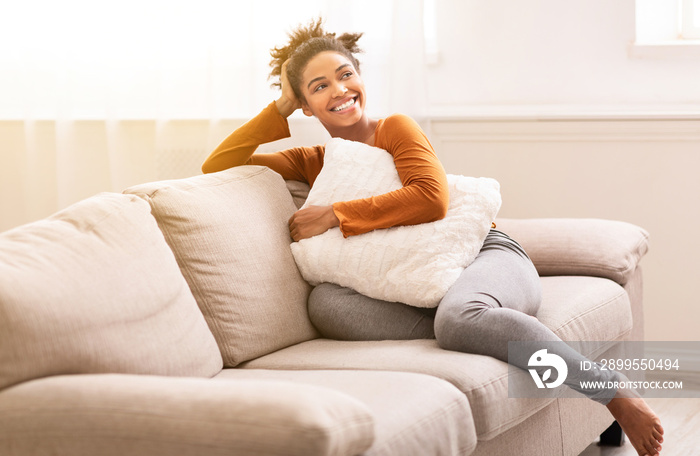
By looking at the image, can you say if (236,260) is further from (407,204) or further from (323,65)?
(323,65)

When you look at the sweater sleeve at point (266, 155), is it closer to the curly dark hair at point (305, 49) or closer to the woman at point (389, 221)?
the woman at point (389, 221)

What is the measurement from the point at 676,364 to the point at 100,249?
2334 millimetres

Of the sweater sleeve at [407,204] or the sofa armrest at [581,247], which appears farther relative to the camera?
the sofa armrest at [581,247]

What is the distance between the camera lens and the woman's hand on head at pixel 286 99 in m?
2.47

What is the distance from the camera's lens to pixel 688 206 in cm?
313

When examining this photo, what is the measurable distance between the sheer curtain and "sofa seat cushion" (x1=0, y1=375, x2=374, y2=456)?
187cm

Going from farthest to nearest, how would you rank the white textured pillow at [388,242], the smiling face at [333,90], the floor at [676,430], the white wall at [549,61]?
the white wall at [549,61]
the floor at [676,430]
the smiling face at [333,90]
the white textured pillow at [388,242]

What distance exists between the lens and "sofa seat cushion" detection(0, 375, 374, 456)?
3.86 ft

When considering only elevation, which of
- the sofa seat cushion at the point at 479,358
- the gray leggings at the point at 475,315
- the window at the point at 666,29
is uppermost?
the window at the point at 666,29

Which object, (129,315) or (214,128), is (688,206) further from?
(129,315)

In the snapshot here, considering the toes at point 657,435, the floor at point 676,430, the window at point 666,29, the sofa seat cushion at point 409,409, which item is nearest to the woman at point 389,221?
the toes at point 657,435

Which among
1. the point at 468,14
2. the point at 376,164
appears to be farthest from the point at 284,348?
the point at 468,14

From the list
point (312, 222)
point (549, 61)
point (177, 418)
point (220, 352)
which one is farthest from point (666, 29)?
point (177, 418)

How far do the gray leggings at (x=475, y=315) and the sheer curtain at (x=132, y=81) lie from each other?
120 centimetres
